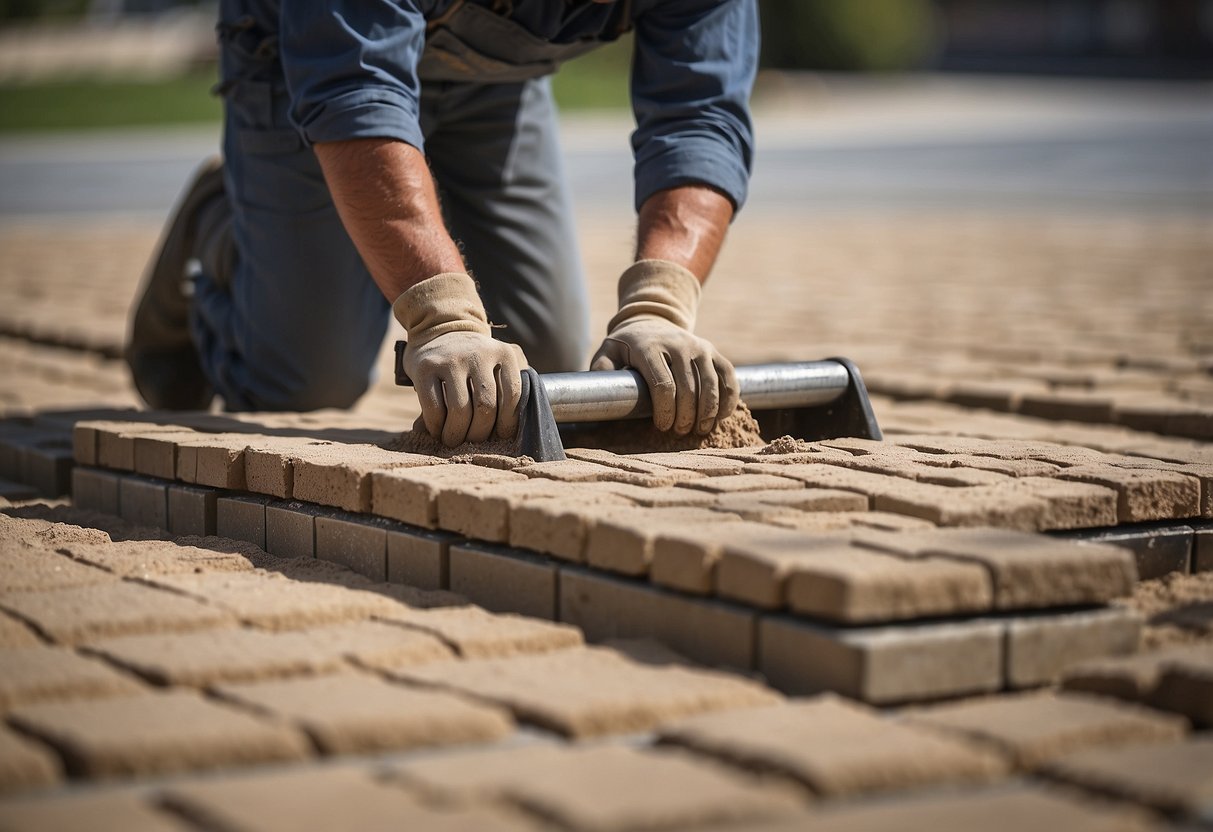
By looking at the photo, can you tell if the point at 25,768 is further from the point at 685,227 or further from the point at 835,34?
the point at 835,34

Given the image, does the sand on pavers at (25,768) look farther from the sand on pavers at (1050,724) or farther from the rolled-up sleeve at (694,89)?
the rolled-up sleeve at (694,89)

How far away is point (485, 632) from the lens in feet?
7.10

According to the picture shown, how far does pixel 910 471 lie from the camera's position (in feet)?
8.57

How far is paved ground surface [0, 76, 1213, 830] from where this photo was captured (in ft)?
5.33

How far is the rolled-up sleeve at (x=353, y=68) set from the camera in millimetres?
3021

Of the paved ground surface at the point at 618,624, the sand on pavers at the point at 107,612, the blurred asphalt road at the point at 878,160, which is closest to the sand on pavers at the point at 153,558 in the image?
the paved ground surface at the point at 618,624

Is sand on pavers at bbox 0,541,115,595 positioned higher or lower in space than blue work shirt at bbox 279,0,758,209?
lower

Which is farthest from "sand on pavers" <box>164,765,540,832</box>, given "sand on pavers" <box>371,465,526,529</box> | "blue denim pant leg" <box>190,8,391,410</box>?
"blue denim pant leg" <box>190,8,391,410</box>

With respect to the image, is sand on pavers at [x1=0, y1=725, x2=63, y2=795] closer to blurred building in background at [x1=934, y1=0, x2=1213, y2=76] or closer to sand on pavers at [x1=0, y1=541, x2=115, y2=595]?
sand on pavers at [x1=0, y1=541, x2=115, y2=595]

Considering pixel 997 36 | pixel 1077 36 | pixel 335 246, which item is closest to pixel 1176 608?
pixel 335 246

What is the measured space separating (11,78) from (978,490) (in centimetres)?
2776

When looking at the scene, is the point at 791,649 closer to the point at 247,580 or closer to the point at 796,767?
the point at 796,767

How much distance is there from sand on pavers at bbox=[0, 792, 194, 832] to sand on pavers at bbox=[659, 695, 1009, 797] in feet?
1.85

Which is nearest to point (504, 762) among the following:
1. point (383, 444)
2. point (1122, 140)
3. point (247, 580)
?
point (247, 580)
